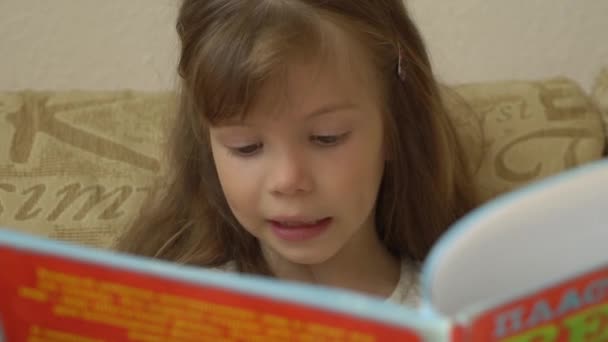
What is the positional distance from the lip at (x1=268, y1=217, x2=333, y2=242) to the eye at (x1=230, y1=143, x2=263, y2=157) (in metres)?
0.07

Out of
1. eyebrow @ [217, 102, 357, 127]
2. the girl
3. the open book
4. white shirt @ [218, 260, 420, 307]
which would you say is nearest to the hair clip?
the girl

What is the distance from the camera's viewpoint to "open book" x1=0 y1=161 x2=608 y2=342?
14.4 inches

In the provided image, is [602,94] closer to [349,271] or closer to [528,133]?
[528,133]

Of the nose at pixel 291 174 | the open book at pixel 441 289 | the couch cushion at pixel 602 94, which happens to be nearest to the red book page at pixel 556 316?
the open book at pixel 441 289

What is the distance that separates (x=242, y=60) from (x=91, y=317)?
29cm

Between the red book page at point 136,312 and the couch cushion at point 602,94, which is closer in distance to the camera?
the red book page at point 136,312

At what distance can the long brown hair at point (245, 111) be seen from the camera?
65 centimetres

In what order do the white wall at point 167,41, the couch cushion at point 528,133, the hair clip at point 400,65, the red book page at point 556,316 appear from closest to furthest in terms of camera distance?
the red book page at point 556,316 → the hair clip at point 400,65 → the couch cushion at point 528,133 → the white wall at point 167,41

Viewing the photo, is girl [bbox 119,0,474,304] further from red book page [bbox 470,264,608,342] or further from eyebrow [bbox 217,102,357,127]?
red book page [bbox 470,264,608,342]

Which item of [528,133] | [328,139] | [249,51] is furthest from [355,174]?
[528,133]

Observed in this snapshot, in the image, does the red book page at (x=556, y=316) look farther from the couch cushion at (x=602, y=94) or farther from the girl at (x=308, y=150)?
the couch cushion at (x=602, y=94)

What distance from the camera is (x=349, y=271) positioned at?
845 millimetres

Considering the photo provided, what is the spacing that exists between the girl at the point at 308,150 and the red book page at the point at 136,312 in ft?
0.82

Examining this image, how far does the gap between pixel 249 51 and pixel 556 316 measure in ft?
1.20
